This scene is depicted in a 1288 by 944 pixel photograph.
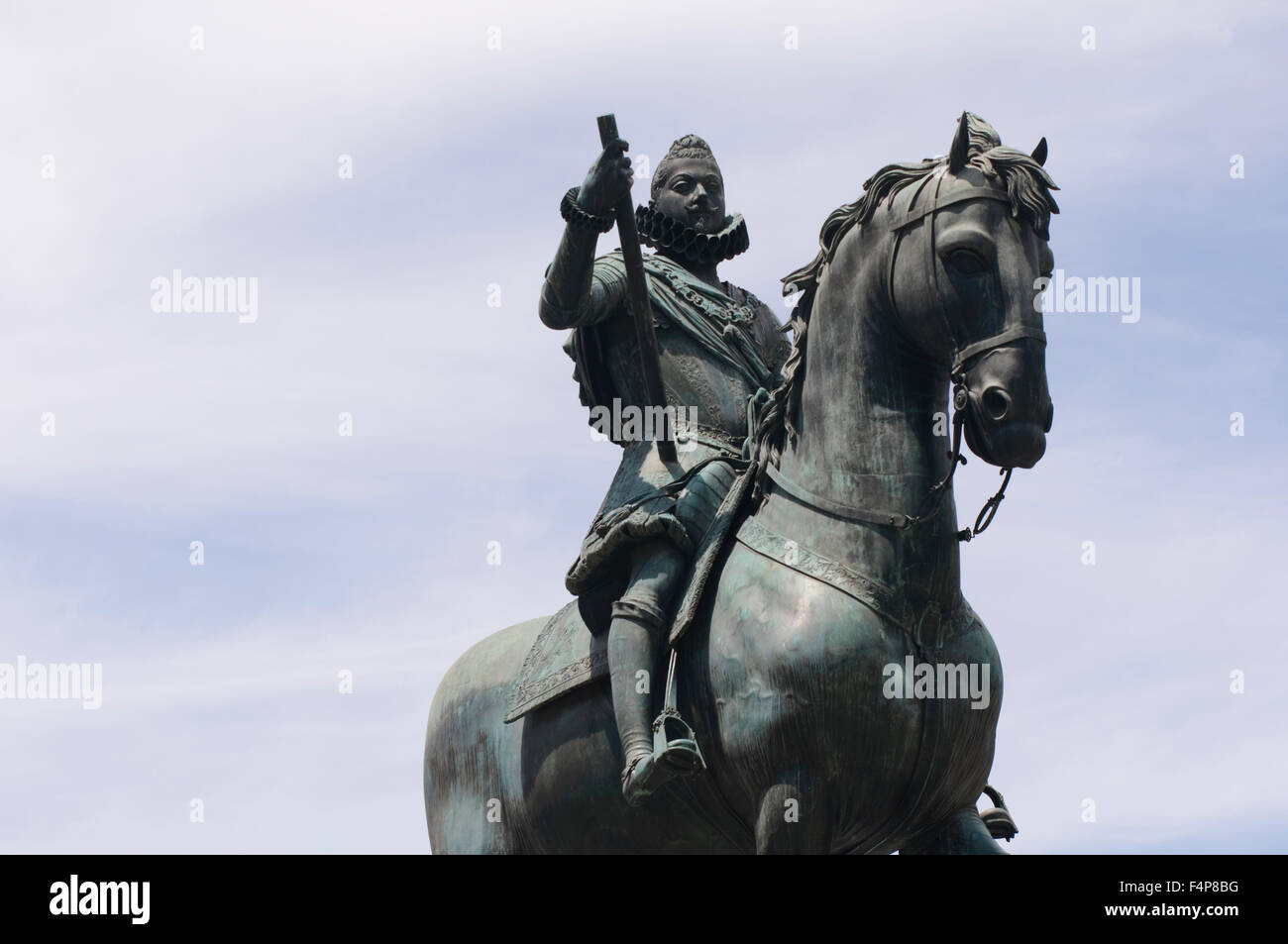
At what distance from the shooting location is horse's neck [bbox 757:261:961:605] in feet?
47.3

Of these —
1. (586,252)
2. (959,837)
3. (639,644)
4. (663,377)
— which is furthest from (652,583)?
(959,837)

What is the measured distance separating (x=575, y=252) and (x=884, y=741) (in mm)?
3346

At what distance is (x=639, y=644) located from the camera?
14.8 meters

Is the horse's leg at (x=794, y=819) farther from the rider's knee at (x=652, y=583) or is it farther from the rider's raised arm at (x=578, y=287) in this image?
the rider's raised arm at (x=578, y=287)

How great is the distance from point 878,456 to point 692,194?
3.02 meters

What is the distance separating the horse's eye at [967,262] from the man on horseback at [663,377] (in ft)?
6.86

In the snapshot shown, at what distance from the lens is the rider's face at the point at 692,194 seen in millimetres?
16891

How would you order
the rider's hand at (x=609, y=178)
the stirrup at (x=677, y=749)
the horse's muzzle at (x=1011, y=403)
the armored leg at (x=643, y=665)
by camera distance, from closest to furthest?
the horse's muzzle at (x=1011, y=403), the stirrup at (x=677, y=749), the armored leg at (x=643, y=665), the rider's hand at (x=609, y=178)

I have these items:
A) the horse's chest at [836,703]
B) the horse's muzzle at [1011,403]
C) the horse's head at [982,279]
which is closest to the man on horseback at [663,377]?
the horse's chest at [836,703]

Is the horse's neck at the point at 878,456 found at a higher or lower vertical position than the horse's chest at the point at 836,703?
higher

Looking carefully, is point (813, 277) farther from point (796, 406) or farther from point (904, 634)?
point (904, 634)

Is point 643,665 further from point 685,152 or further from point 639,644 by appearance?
point 685,152
